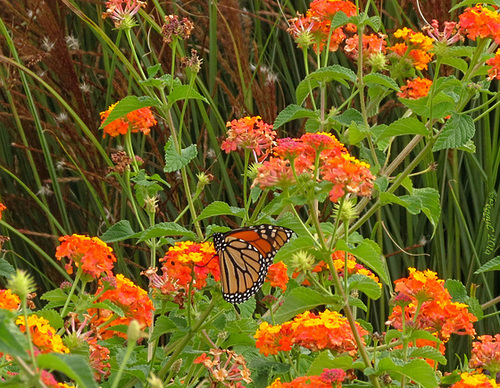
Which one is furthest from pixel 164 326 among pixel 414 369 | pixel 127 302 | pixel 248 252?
pixel 414 369

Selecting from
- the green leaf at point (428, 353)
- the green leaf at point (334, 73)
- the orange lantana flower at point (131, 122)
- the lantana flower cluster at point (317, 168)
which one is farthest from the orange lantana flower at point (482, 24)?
the orange lantana flower at point (131, 122)

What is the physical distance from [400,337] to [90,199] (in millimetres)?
1783

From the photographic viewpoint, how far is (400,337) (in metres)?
1.86

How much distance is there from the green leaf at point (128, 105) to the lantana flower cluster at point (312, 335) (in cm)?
74

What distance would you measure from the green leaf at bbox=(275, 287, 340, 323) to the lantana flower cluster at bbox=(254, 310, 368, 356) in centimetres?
4

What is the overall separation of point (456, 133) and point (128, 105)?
0.89 metres

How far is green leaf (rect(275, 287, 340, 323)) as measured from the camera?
176cm

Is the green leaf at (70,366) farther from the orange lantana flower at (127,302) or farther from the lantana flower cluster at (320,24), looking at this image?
the lantana flower cluster at (320,24)

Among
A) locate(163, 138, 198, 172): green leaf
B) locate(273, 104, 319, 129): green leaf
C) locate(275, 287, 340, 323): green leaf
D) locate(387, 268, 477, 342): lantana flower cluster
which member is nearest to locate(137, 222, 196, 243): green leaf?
locate(163, 138, 198, 172): green leaf

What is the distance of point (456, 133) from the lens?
80.1 inches

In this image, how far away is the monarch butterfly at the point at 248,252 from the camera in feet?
6.69

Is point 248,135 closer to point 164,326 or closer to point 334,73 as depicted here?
point 334,73

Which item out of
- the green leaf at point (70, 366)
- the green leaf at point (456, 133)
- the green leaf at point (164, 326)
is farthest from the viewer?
the green leaf at point (456, 133)

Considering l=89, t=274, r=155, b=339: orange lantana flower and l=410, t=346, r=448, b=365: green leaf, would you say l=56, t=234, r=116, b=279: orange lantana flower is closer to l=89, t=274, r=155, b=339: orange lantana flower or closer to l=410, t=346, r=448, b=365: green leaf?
l=89, t=274, r=155, b=339: orange lantana flower
